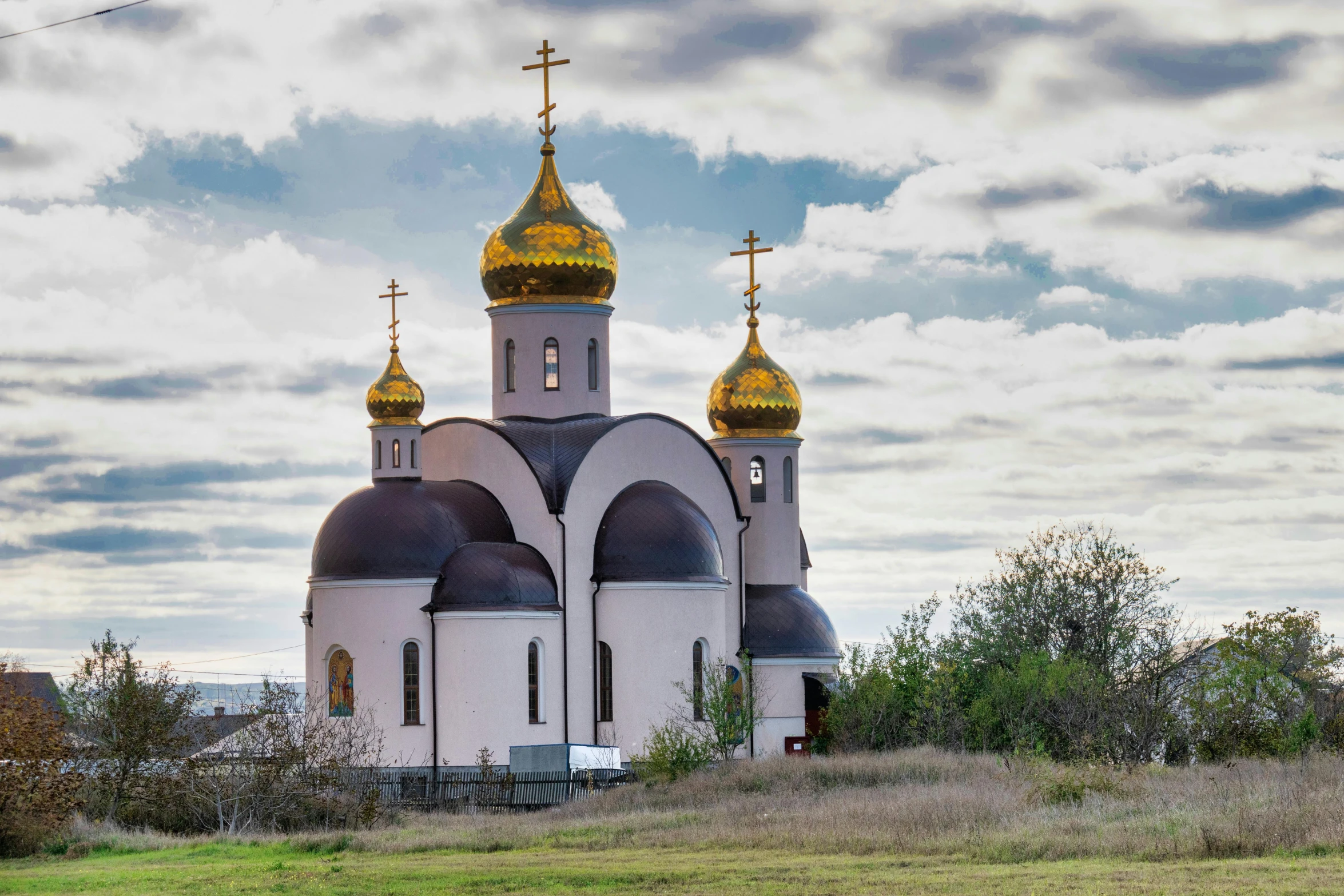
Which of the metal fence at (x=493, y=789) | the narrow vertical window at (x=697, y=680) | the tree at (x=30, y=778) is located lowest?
the metal fence at (x=493, y=789)

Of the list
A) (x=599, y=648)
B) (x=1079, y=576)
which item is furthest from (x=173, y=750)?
(x=1079, y=576)

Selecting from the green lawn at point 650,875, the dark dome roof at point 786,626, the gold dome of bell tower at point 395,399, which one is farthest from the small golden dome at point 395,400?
the green lawn at point 650,875

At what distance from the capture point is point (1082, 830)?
18172 mm

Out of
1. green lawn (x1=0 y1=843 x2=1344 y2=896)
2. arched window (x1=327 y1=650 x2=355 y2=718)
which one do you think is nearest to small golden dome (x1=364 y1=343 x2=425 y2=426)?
arched window (x1=327 y1=650 x2=355 y2=718)

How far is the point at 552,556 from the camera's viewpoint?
3453 centimetres

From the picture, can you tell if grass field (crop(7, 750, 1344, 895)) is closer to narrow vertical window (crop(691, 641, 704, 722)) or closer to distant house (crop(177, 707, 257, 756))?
distant house (crop(177, 707, 257, 756))

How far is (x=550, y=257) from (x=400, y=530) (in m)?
7.70

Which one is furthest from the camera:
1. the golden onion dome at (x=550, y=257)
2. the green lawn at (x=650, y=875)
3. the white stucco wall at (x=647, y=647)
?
the golden onion dome at (x=550, y=257)

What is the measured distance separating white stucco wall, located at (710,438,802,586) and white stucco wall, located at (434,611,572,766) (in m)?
9.28

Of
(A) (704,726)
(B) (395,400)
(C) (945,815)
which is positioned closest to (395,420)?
(B) (395,400)

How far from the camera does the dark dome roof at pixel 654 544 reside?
3438 cm

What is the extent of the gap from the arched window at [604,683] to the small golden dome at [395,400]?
290 inches

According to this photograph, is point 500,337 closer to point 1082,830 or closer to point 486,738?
point 486,738

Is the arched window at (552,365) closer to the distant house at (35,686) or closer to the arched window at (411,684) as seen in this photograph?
the arched window at (411,684)
